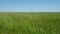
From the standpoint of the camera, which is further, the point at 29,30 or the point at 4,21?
the point at 4,21

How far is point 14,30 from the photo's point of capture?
7809 mm

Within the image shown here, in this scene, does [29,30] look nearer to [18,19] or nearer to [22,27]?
[22,27]

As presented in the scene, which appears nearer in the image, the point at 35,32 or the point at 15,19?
the point at 35,32

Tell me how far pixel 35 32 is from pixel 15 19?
1.98m

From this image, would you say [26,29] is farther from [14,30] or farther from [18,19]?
[18,19]

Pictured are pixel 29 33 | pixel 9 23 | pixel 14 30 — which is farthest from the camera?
pixel 9 23

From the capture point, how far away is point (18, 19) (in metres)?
8.68

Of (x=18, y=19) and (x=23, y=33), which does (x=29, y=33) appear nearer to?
(x=23, y=33)

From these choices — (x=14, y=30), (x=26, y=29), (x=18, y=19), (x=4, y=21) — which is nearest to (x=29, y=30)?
(x=26, y=29)

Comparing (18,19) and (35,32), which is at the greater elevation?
(18,19)

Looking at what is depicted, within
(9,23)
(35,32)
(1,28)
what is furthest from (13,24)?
(35,32)

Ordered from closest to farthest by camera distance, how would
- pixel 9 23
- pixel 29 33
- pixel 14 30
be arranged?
pixel 29 33 < pixel 14 30 < pixel 9 23

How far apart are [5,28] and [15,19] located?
845 mm

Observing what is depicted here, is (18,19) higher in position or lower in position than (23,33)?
higher
